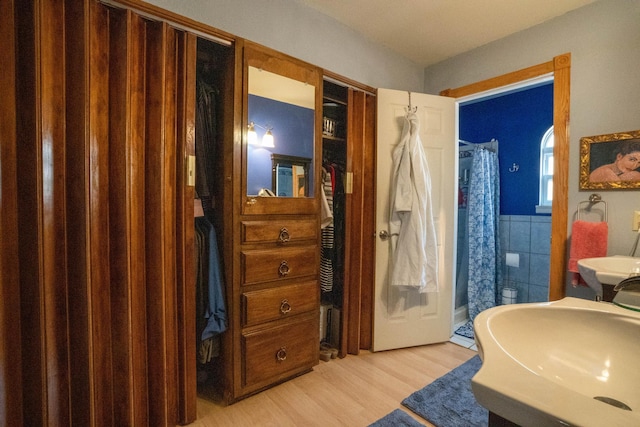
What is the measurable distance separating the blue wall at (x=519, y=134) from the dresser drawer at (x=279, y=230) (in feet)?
8.27

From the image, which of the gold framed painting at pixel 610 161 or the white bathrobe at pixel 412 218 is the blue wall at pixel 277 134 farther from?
the gold framed painting at pixel 610 161

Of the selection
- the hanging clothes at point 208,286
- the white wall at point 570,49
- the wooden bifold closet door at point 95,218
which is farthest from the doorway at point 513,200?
the wooden bifold closet door at point 95,218

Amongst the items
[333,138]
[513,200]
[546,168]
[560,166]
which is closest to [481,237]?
[513,200]

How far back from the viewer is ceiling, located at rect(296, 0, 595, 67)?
1.81 metres

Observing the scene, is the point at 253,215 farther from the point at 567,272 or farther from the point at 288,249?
the point at 567,272

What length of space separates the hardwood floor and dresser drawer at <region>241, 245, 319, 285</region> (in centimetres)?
69

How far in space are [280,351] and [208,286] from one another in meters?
0.60

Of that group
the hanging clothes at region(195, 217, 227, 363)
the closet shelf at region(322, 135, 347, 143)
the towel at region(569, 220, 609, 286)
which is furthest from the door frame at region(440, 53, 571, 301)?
the hanging clothes at region(195, 217, 227, 363)

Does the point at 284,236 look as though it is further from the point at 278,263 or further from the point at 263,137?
the point at 263,137

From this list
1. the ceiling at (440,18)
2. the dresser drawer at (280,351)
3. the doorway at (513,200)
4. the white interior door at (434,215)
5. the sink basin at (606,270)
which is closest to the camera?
the sink basin at (606,270)

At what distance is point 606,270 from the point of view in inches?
46.5

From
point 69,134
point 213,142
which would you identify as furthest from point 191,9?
point 69,134

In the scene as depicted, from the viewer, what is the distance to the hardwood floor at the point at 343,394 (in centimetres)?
146

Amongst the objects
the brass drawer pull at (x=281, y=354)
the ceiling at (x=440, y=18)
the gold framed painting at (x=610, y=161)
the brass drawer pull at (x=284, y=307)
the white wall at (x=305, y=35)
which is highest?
the ceiling at (x=440, y=18)
